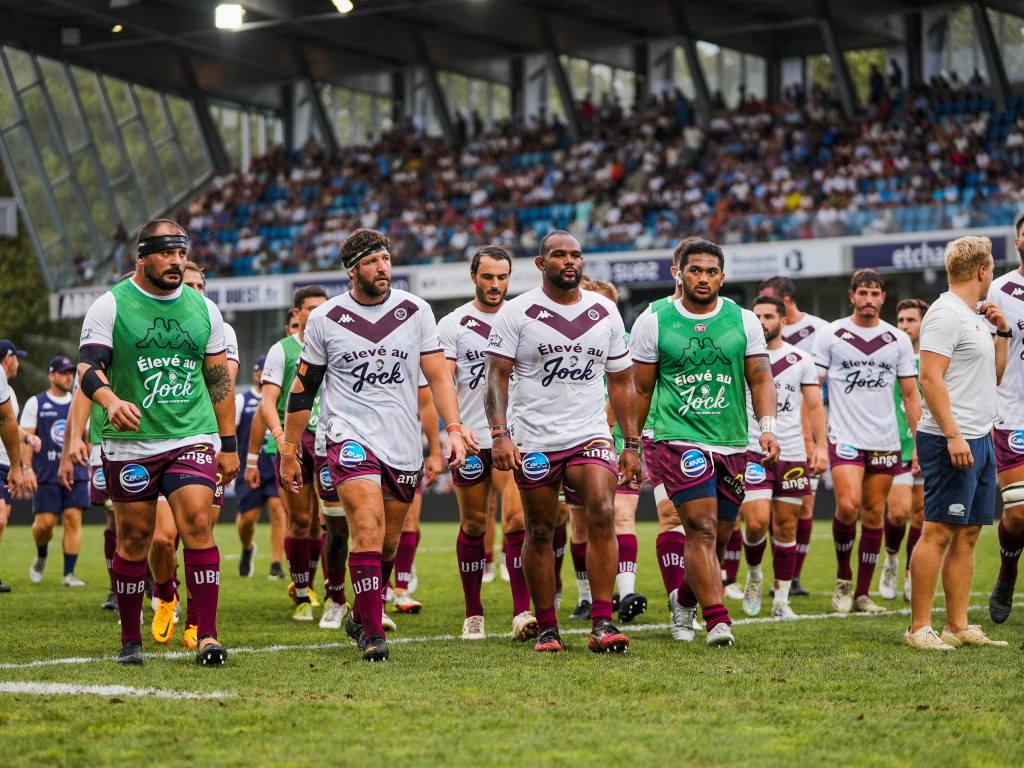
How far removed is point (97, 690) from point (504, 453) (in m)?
2.38

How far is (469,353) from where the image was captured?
9.09 m

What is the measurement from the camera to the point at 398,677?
6.38 m

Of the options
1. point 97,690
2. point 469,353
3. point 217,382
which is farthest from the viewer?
point 469,353

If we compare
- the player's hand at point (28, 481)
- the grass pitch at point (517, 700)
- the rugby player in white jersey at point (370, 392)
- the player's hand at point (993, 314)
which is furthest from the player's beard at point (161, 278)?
the player's hand at point (993, 314)

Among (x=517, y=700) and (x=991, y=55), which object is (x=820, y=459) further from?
(x=991, y=55)

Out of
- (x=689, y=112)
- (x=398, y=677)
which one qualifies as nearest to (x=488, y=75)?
(x=689, y=112)

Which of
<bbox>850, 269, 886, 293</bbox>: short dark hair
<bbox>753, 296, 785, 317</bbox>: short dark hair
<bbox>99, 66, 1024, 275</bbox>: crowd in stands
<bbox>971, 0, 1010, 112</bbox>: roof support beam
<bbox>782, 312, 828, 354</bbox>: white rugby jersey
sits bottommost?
<bbox>782, 312, 828, 354</bbox>: white rugby jersey

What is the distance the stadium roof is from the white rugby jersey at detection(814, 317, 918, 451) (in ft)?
80.5

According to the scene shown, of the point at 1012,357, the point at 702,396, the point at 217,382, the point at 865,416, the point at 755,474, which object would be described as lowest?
the point at 755,474

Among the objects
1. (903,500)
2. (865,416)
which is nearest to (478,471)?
(865,416)

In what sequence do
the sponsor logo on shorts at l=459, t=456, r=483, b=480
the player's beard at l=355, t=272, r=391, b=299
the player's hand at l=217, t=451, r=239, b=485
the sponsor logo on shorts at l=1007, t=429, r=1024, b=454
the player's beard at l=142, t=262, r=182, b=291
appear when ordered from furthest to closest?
the sponsor logo on shorts at l=459, t=456, r=483, b=480, the sponsor logo on shorts at l=1007, t=429, r=1024, b=454, the player's beard at l=355, t=272, r=391, b=299, the player's hand at l=217, t=451, r=239, b=485, the player's beard at l=142, t=262, r=182, b=291

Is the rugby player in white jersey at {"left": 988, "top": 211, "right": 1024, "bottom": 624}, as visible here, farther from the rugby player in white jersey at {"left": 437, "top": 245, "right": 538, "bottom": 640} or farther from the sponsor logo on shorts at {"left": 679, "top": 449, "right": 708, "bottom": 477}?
the rugby player in white jersey at {"left": 437, "top": 245, "right": 538, "bottom": 640}

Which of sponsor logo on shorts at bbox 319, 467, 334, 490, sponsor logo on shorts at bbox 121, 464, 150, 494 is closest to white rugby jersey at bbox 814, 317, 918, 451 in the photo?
sponsor logo on shorts at bbox 319, 467, 334, 490

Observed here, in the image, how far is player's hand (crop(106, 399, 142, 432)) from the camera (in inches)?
255
